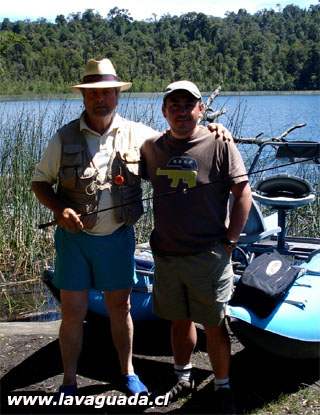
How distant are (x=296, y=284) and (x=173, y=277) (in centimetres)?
98

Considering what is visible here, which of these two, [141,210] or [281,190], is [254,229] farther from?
[141,210]

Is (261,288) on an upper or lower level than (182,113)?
lower

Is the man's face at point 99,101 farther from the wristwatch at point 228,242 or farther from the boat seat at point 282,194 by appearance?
the boat seat at point 282,194

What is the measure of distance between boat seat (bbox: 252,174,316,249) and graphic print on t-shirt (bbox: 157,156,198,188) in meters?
1.50

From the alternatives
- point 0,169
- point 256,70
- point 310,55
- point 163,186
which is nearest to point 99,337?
point 163,186

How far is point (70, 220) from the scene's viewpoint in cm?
283

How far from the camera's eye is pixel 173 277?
9.34ft

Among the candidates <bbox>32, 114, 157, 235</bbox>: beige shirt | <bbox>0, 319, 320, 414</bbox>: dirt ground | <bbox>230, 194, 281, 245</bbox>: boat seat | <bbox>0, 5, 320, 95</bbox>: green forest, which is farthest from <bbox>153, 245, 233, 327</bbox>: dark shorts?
<bbox>0, 5, 320, 95</bbox>: green forest

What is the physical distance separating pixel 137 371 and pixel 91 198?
122 cm

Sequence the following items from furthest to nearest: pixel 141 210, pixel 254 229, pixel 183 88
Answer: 1. pixel 254 229
2. pixel 141 210
3. pixel 183 88

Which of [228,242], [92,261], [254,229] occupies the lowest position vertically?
[254,229]

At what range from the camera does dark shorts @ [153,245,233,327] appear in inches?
109

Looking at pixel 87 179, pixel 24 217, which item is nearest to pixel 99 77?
pixel 87 179

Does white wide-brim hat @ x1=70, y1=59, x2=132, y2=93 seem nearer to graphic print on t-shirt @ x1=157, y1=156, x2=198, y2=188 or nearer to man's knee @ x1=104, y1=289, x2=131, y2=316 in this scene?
graphic print on t-shirt @ x1=157, y1=156, x2=198, y2=188
